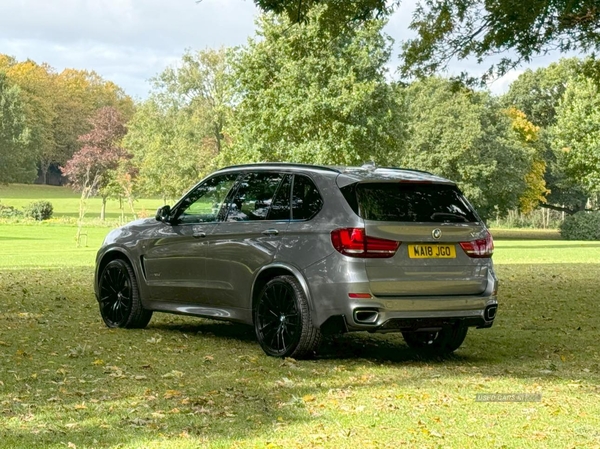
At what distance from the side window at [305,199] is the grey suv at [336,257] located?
1 centimetres

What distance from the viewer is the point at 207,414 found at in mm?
6477

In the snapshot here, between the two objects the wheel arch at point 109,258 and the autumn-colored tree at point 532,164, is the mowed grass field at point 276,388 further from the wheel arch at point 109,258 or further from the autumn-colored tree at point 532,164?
the autumn-colored tree at point 532,164

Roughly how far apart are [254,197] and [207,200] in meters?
0.90

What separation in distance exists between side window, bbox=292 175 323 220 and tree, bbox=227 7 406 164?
34164mm

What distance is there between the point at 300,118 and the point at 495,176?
87.0 ft

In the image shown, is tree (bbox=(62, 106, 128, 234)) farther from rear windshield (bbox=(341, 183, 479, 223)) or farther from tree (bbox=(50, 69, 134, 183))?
rear windshield (bbox=(341, 183, 479, 223))

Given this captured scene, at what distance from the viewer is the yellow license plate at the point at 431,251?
28.9ft

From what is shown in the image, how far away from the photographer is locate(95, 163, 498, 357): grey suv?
8664mm

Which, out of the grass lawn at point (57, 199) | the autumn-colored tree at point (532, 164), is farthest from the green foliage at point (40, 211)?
the autumn-colored tree at point (532, 164)

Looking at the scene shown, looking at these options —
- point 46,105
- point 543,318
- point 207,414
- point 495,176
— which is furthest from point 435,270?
point 46,105

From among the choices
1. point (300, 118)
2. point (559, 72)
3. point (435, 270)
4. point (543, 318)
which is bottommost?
point (543, 318)

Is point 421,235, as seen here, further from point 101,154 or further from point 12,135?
point 12,135

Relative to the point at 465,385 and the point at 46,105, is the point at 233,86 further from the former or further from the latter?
the point at 46,105

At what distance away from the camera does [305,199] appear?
927cm
